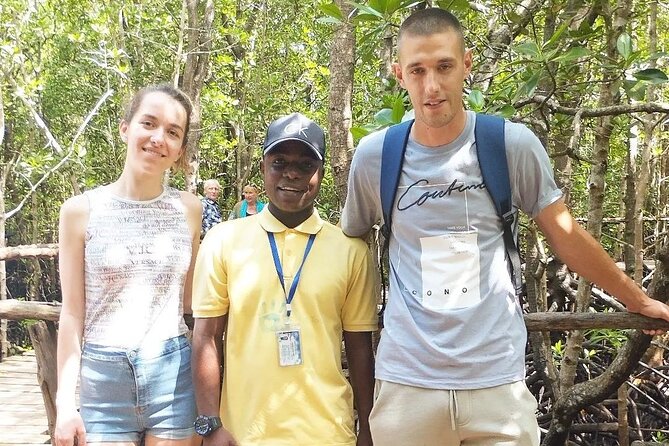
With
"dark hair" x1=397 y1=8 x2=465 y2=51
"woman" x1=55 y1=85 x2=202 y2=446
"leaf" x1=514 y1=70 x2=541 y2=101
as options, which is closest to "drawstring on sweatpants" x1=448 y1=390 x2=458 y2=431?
"woman" x1=55 y1=85 x2=202 y2=446

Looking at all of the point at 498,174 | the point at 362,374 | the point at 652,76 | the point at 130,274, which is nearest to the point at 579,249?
the point at 498,174

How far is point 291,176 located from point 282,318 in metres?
0.35

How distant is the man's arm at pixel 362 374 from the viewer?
1583mm

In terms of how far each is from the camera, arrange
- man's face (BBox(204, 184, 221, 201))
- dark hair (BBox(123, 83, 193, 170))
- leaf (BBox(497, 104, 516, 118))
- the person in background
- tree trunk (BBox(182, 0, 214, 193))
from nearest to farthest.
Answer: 1. dark hair (BBox(123, 83, 193, 170))
2. leaf (BBox(497, 104, 516, 118))
3. tree trunk (BBox(182, 0, 214, 193))
4. the person in background
5. man's face (BBox(204, 184, 221, 201))

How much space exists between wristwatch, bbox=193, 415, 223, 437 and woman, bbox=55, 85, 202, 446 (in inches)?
5.1

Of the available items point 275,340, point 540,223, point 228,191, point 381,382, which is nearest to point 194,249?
point 275,340

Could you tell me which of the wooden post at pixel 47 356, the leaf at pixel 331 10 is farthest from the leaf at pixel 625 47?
the wooden post at pixel 47 356

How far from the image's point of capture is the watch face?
1491 millimetres

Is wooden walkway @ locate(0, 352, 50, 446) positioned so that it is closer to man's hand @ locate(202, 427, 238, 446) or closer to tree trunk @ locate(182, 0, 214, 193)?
tree trunk @ locate(182, 0, 214, 193)

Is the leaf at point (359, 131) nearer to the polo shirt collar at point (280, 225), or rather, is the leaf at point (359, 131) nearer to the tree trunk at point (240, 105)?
the polo shirt collar at point (280, 225)

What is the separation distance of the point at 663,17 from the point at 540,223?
5.82 meters

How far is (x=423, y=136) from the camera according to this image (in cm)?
156

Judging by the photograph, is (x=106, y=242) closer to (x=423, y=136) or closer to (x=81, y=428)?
(x=81, y=428)

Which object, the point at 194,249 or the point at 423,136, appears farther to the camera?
the point at 194,249
